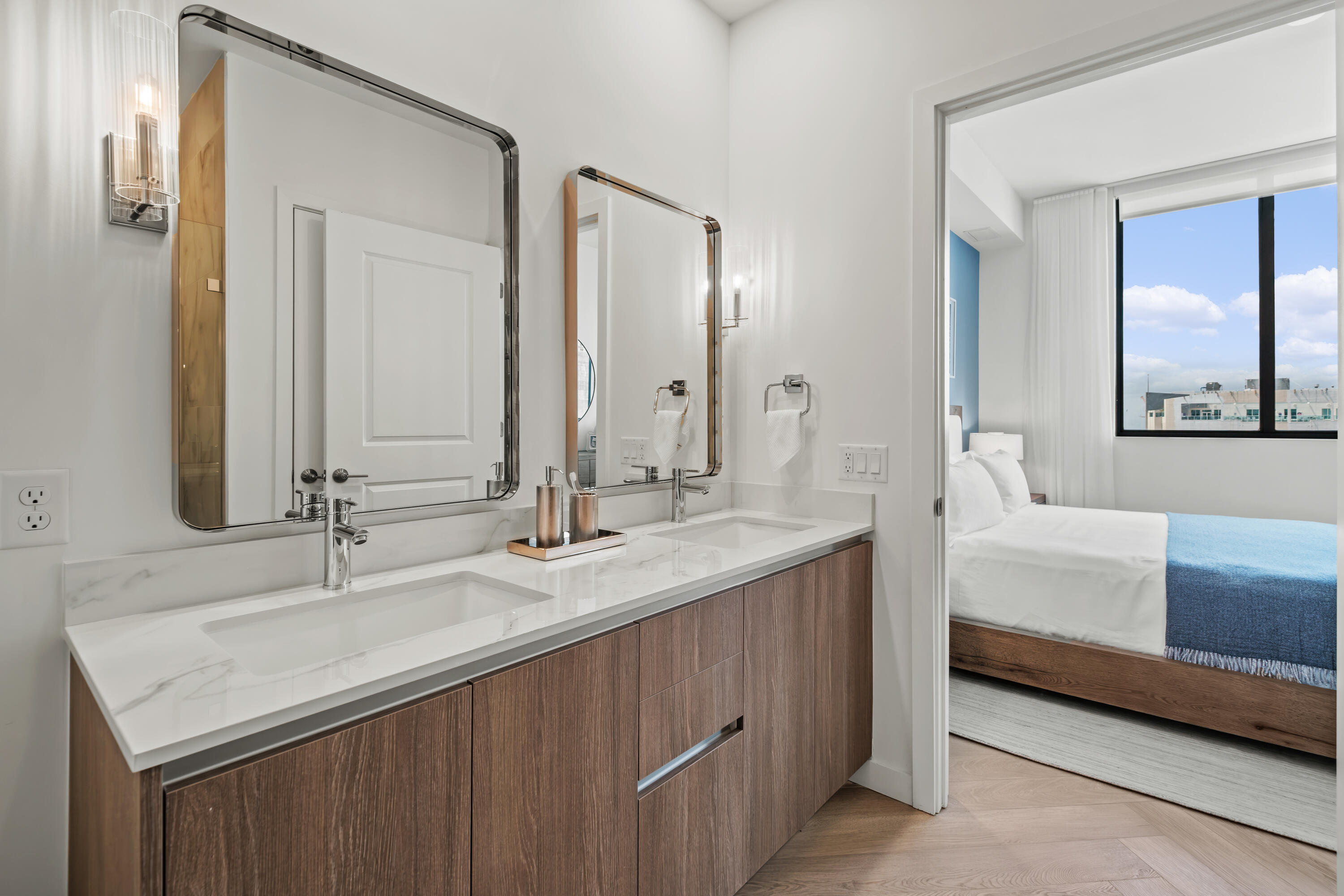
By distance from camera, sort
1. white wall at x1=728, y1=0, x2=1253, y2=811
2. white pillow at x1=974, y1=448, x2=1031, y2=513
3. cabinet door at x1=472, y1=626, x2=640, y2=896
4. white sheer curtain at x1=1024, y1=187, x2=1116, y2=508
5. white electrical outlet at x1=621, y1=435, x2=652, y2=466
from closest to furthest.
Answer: cabinet door at x1=472, y1=626, x2=640, y2=896 → white wall at x1=728, y1=0, x2=1253, y2=811 → white electrical outlet at x1=621, y1=435, x2=652, y2=466 → white pillow at x1=974, y1=448, x2=1031, y2=513 → white sheer curtain at x1=1024, y1=187, x2=1116, y2=508

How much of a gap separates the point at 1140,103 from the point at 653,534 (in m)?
3.33

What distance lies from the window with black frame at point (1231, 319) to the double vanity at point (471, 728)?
13.1 ft

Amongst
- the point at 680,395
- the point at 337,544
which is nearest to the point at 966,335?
the point at 680,395

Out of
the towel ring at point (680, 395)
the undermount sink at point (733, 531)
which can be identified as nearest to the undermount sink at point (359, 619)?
the undermount sink at point (733, 531)

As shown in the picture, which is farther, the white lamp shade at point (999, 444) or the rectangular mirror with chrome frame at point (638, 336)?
the white lamp shade at point (999, 444)

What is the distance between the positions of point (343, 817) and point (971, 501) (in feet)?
9.45

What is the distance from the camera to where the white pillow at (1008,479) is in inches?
148

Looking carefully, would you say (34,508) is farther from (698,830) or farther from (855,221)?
(855,221)

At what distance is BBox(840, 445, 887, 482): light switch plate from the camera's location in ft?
6.36

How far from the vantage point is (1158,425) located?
4.46 meters

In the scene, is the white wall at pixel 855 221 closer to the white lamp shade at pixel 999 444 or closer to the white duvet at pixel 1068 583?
the white duvet at pixel 1068 583

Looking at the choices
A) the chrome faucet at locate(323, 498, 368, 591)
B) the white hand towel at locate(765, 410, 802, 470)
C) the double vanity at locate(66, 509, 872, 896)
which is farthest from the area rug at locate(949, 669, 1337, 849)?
the chrome faucet at locate(323, 498, 368, 591)

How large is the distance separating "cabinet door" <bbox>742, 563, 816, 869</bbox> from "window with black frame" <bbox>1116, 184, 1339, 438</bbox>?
4.07 metres

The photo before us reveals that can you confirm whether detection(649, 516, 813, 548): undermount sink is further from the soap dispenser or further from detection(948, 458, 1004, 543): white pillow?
detection(948, 458, 1004, 543): white pillow
